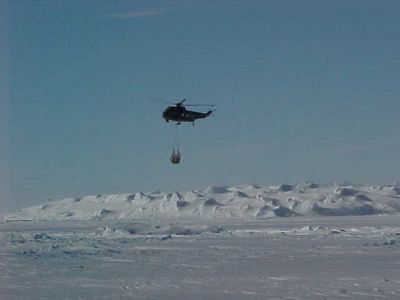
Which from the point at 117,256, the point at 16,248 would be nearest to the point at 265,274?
the point at 117,256

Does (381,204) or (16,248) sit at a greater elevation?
(381,204)

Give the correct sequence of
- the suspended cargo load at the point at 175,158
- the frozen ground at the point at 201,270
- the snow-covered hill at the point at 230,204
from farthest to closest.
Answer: the snow-covered hill at the point at 230,204, the frozen ground at the point at 201,270, the suspended cargo load at the point at 175,158

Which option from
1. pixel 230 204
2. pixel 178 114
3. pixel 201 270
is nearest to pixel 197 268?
pixel 201 270

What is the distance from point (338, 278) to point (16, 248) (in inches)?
564

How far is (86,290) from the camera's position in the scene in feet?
48.0

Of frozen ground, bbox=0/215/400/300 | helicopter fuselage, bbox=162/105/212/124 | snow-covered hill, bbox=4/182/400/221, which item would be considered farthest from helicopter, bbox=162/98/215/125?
snow-covered hill, bbox=4/182/400/221

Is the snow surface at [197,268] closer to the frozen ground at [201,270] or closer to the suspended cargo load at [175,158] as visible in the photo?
the frozen ground at [201,270]

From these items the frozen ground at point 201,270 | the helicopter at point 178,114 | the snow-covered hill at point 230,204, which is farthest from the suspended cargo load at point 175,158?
the snow-covered hill at point 230,204

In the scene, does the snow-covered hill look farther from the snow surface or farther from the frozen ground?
the frozen ground

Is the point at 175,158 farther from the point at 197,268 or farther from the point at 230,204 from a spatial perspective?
the point at 230,204

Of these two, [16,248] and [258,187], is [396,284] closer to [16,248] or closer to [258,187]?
[16,248]

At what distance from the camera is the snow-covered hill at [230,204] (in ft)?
266

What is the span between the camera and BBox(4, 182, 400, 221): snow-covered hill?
80.9 meters

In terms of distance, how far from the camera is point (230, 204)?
88.1 m
